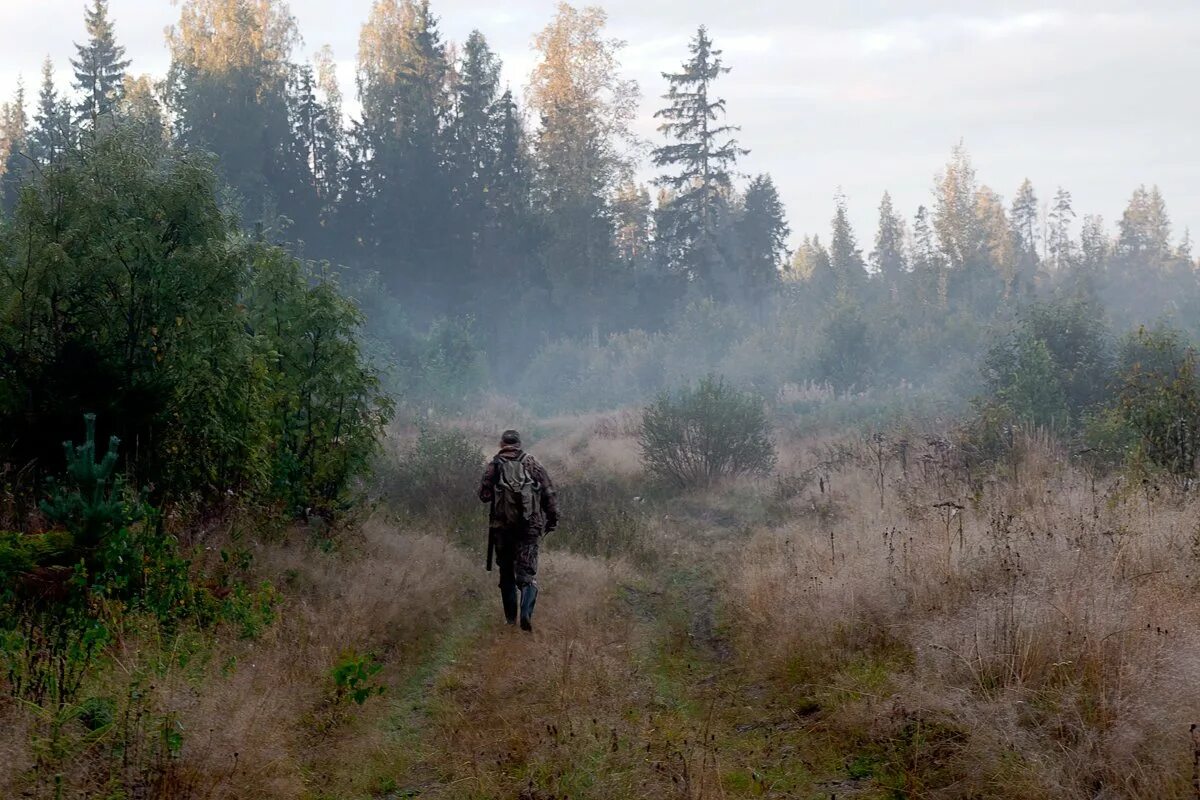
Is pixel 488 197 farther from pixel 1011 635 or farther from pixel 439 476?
pixel 1011 635

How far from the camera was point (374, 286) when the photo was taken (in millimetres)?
37594

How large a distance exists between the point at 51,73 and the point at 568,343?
1258 inches

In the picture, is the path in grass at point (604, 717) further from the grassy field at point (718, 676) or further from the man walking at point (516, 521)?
the man walking at point (516, 521)

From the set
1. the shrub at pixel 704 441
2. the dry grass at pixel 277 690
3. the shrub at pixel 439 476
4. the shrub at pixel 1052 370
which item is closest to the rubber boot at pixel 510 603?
the dry grass at pixel 277 690

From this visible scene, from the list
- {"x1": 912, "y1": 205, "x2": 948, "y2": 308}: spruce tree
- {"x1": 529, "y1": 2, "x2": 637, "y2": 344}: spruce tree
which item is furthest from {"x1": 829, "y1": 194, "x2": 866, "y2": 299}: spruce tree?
{"x1": 529, "y1": 2, "x2": 637, "y2": 344}: spruce tree

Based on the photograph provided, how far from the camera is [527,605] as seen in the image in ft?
28.7

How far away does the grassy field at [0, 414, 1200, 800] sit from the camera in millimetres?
4492

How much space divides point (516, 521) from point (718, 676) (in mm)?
2531

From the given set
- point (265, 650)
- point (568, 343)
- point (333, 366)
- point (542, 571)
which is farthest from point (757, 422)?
point (568, 343)

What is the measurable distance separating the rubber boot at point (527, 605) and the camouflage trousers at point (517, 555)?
0.05 metres

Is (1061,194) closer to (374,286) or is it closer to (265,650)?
(374,286)

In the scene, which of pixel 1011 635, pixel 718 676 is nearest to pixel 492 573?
pixel 718 676

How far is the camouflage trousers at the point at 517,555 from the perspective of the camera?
8836 mm

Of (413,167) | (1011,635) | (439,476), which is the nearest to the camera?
(1011,635)
